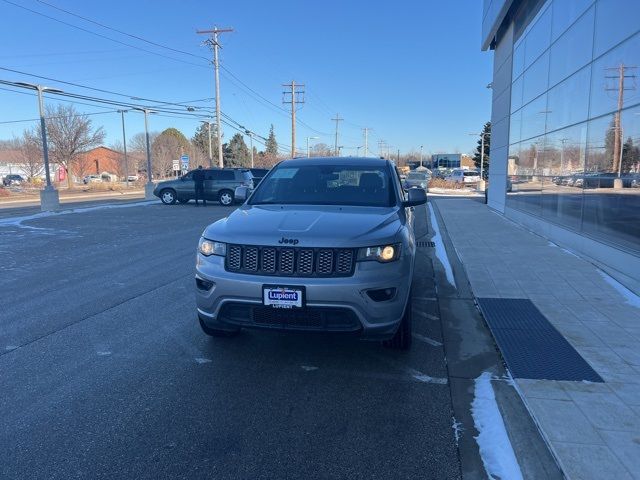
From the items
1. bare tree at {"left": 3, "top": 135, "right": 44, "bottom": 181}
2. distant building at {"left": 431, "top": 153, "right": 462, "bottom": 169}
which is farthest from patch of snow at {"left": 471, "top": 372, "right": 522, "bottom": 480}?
distant building at {"left": 431, "top": 153, "right": 462, "bottom": 169}

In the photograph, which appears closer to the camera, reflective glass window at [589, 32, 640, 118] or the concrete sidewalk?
the concrete sidewalk

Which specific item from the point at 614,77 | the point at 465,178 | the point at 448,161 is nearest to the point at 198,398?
the point at 614,77

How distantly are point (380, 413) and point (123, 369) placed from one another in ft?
7.32

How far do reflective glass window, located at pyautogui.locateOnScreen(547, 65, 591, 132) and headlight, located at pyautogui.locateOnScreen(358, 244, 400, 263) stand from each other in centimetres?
711

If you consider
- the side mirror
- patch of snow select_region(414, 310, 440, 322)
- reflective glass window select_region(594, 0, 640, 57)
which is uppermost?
reflective glass window select_region(594, 0, 640, 57)

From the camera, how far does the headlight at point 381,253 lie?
376 cm

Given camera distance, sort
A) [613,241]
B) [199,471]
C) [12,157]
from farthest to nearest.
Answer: [12,157]
[613,241]
[199,471]

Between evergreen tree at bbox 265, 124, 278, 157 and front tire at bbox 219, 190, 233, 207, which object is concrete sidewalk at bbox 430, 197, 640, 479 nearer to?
front tire at bbox 219, 190, 233, 207

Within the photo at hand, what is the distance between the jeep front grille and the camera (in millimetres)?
3725

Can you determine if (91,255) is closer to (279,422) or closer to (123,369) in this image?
(123,369)

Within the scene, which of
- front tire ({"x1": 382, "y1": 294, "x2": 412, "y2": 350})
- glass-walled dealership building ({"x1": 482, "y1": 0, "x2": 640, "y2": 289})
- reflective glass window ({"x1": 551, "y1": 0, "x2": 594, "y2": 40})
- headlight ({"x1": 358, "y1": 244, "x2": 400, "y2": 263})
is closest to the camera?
headlight ({"x1": 358, "y1": 244, "x2": 400, "y2": 263})

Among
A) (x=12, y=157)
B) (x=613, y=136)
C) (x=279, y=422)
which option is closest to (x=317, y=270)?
(x=279, y=422)

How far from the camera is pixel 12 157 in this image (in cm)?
8500

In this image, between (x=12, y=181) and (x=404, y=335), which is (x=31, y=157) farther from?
(x=404, y=335)
